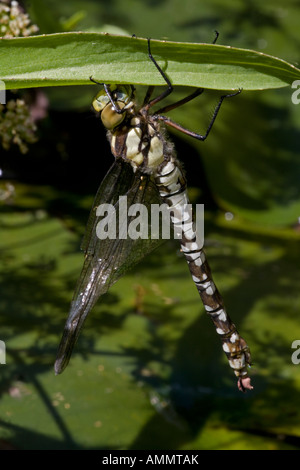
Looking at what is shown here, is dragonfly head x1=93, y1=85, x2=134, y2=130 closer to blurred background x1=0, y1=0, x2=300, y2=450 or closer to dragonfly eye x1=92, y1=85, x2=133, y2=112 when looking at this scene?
dragonfly eye x1=92, y1=85, x2=133, y2=112

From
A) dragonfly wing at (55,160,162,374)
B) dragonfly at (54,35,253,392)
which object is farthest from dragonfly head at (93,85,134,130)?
dragonfly wing at (55,160,162,374)

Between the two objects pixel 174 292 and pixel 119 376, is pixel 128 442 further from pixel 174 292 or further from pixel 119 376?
pixel 174 292

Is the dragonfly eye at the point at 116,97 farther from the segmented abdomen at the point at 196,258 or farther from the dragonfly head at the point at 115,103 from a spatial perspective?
the segmented abdomen at the point at 196,258

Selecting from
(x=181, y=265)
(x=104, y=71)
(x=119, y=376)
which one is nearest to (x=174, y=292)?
(x=181, y=265)

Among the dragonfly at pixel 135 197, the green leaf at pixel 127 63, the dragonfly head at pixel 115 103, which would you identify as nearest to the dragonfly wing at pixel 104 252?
the dragonfly at pixel 135 197

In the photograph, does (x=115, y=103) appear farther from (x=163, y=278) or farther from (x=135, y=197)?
(x=163, y=278)
